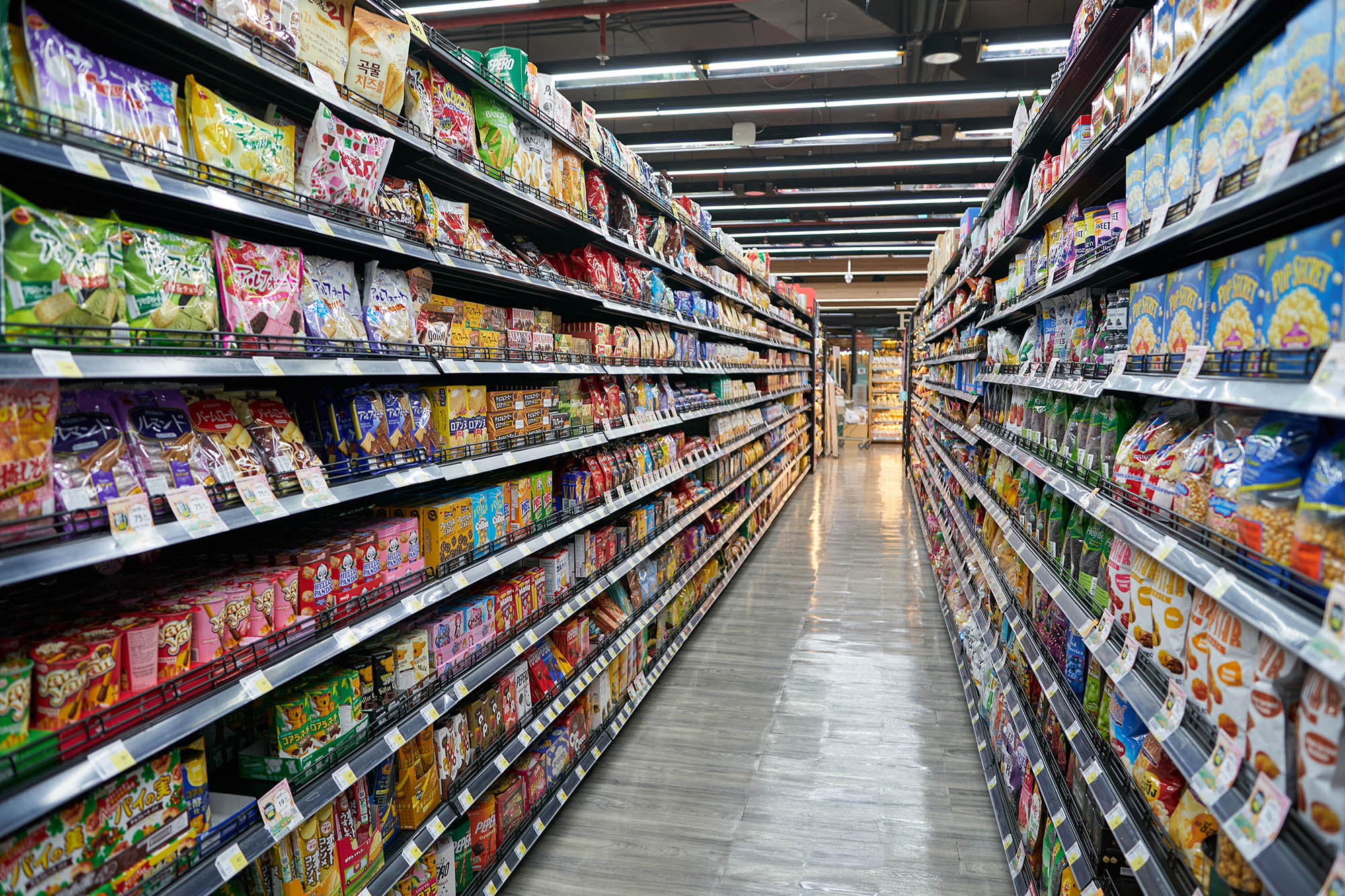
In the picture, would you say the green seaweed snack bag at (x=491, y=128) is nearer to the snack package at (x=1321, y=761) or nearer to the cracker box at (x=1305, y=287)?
the cracker box at (x=1305, y=287)

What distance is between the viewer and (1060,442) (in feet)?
8.46

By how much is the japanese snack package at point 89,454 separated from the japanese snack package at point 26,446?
4 cm

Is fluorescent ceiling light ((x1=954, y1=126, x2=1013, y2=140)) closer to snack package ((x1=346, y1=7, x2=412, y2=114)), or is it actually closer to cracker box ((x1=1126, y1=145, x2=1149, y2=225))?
cracker box ((x1=1126, y1=145, x2=1149, y2=225))

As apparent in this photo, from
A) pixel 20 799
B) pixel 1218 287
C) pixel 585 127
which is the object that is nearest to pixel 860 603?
pixel 585 127

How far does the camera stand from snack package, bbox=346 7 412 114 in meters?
1.87

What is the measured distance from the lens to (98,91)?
4.10 ft

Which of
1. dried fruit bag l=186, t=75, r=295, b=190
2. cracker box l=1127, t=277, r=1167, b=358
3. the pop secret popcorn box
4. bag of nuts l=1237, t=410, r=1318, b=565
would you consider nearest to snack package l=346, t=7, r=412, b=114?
dried fruit bag l=186, t=75, r=295, b=190

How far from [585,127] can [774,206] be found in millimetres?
8085

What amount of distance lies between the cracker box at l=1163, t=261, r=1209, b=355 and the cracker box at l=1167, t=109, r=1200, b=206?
18cm

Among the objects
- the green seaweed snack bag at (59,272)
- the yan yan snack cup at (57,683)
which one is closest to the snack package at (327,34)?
the green seaweed snack bag at (59,272)

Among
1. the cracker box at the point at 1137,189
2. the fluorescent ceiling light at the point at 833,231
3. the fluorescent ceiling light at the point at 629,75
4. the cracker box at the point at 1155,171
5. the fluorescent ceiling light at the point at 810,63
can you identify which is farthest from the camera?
the fluorescent ceiling light at the point at 833,231

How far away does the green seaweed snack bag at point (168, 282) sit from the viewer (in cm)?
131

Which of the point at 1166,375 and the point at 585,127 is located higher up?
the point at 585,127

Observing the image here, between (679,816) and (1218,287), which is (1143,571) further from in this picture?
(679,816)
